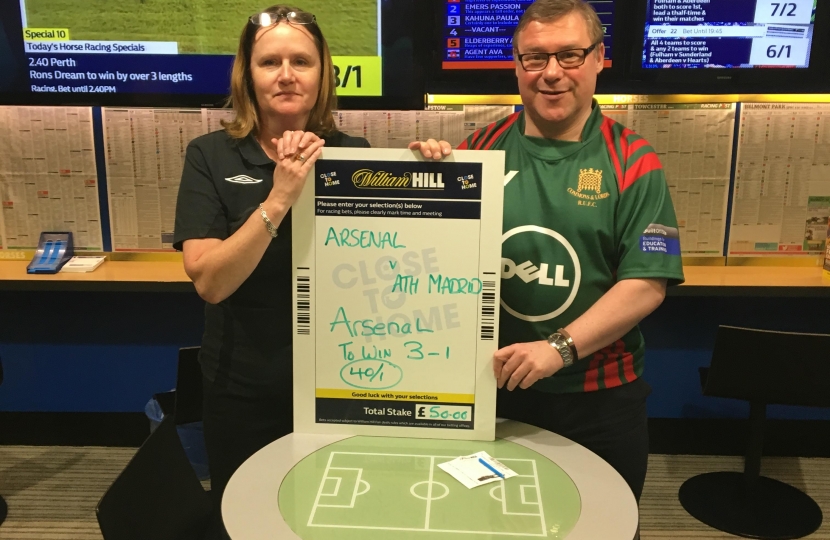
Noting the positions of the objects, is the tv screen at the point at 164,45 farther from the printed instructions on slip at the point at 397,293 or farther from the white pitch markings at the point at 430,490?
the white pitch markings at the point at 430,490

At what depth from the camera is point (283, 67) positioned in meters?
1.56

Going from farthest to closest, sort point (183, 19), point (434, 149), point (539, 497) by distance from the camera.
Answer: point (183, 19) → point (434, 149) → point (539, 497)

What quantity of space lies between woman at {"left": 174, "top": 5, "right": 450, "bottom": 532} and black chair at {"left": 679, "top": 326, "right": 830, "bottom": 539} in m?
1.86

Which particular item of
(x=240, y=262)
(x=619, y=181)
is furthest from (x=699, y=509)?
(x=240, y=262)

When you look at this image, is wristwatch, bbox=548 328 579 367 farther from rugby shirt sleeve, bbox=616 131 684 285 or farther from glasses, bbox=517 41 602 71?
glasses, bbox=517 41 602 71

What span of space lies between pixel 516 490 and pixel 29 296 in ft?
8.88

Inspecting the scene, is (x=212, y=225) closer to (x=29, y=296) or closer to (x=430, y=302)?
(x=430, y=302)

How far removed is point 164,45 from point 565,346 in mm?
2029

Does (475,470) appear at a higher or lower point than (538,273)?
lower


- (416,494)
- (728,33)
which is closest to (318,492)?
(416,494)

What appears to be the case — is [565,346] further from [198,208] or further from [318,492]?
[198,208]

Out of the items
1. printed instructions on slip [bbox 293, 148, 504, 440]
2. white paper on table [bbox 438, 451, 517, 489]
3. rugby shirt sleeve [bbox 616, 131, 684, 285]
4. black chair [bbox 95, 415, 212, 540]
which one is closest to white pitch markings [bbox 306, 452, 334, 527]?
printed instructions on slip [bbox 293, 148, 504, 440]

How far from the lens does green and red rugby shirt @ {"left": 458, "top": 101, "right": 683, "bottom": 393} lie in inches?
59.2

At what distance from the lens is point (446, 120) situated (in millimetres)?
3031
